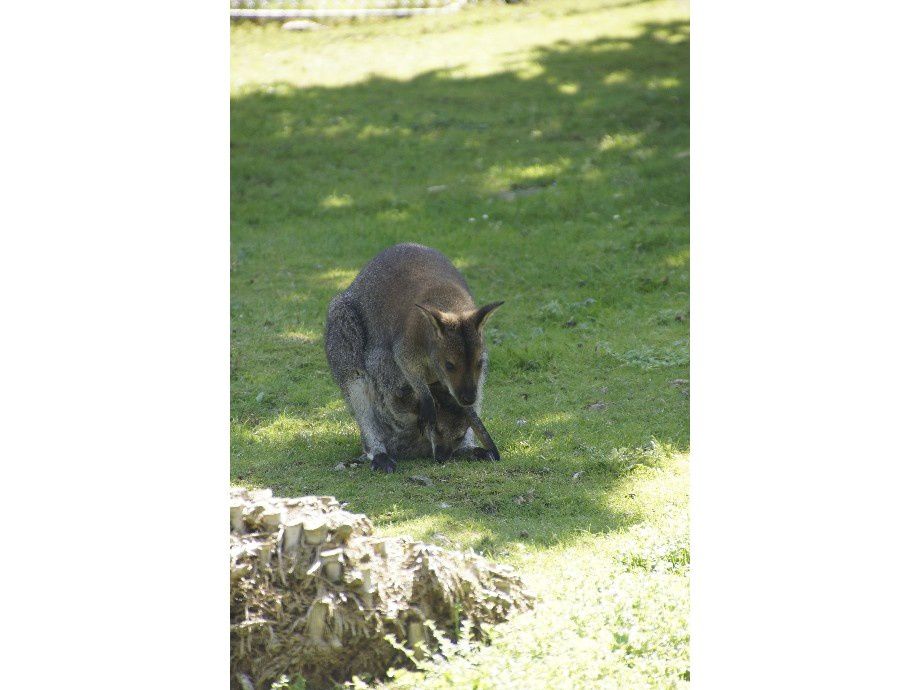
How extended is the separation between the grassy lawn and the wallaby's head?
50 centimetres

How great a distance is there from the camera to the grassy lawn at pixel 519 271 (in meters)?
4.46

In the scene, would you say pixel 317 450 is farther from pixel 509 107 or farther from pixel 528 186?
pixel 509 107

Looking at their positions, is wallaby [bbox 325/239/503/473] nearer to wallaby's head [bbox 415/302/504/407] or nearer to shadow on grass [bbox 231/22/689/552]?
wallaby's head [bbox 415/302/504/407]

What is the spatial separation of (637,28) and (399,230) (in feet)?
24.3

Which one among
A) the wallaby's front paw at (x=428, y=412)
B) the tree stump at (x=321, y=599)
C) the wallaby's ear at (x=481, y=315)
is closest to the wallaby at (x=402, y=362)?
the wallaby's front paw at (x=428, y=412)

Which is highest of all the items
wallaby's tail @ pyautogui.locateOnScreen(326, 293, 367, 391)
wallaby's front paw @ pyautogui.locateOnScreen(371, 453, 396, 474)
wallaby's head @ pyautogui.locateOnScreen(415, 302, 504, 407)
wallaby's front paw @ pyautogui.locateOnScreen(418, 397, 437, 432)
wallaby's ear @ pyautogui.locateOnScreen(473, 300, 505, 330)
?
wallaby's ear @ pyautogui.locateOnScreen(473, 300, 505, 330)

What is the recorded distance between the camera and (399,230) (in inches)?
424

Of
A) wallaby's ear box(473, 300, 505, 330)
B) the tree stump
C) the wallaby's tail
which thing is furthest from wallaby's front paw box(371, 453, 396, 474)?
the tree stump

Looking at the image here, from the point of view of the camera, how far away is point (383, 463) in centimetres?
627

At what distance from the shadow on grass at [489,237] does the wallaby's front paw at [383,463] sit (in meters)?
0.08

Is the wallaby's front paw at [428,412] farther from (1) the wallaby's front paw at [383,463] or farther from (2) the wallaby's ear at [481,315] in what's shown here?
(2) the wallaby's ear at [481,315]

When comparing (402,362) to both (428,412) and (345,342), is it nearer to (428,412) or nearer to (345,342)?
(428,412)

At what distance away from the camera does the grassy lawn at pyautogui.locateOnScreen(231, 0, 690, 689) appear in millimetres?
4465

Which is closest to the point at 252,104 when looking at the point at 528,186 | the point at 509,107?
the point at 509,107
